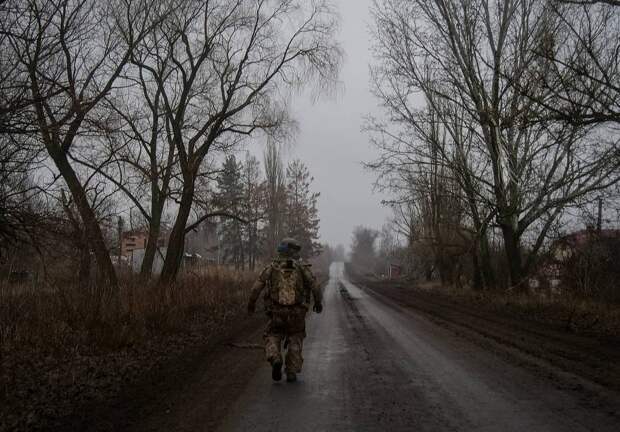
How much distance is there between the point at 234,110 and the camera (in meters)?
19.0

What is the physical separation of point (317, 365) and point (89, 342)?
12.4 ft

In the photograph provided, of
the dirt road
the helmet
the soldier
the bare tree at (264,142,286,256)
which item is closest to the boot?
the soldier

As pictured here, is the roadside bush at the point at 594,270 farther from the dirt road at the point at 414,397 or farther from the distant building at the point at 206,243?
the distant building at the point at 206,243

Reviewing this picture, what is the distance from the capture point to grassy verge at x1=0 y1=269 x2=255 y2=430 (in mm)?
6270

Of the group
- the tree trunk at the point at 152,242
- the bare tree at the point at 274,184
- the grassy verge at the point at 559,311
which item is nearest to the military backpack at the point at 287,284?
the grassy verge at the point at 559,311

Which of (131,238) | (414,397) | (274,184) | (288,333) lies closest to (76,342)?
(288,333)

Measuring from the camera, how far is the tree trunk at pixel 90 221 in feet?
41.3

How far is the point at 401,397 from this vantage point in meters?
6.09

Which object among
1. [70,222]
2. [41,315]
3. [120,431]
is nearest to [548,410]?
[120,431]

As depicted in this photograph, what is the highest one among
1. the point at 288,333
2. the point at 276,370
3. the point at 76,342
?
the point at 288,333

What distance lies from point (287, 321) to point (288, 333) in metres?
0.16

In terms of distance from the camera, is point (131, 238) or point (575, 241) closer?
point (575, 241)

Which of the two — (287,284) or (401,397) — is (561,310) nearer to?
(287,284)

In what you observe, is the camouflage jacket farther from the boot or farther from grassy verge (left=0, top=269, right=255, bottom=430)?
grassy verge (left=0, top=269, right=255, bottom=430)
